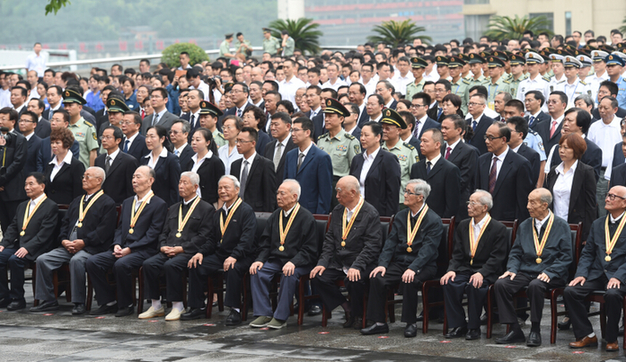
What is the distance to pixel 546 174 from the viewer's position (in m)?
9.01

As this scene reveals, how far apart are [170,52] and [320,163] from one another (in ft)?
64.4

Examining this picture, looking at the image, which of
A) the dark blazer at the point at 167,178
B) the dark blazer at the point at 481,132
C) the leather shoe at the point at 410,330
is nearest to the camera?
the leather shoe at the point at 410,330

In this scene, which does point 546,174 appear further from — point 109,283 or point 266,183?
point 109,283

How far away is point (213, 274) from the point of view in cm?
865

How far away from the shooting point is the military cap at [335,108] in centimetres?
980

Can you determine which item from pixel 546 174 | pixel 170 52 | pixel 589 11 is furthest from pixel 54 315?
pixel 589 11

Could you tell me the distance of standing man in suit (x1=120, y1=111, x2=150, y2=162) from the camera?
34.4 feet

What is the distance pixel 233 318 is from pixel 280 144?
2.53 m

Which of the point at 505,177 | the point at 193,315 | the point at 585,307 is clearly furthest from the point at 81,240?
the point at 585,307

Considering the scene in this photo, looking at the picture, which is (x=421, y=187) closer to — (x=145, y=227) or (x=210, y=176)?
(x=210, y=176)

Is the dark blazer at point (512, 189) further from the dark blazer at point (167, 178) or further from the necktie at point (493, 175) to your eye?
the dark blazer at point (167, 178)

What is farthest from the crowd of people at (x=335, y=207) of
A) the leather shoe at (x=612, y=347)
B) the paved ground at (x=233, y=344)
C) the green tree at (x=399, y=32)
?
the green tree at (x=399, y=32)

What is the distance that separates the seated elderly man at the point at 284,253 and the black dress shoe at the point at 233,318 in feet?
0.63

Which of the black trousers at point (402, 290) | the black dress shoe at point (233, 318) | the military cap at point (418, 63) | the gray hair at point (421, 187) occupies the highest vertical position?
the military cap at point (418, 63)
